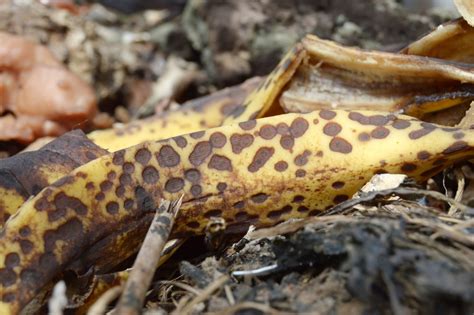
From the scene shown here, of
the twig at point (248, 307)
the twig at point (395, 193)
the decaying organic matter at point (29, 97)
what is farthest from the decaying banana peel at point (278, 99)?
the twig at point (248, 307)

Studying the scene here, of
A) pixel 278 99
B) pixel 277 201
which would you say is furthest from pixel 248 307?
pixel 278 99

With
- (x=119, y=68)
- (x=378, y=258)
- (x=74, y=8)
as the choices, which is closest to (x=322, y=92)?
(x=378, y=258)

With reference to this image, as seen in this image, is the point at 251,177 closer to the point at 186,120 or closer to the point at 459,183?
the point at 459,183

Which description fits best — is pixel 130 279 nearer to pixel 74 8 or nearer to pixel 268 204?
pixel 268 204

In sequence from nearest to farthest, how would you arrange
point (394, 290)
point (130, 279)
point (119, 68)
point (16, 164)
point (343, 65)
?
point (394, 290)
point (130, 279)
point (16, 164)
point (343, 65)
point (119, 68)

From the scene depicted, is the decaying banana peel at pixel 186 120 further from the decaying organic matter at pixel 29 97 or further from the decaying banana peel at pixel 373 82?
the decaying banana peel at pixel 373 82

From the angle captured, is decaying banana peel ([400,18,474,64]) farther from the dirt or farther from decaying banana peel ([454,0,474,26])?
the dirt

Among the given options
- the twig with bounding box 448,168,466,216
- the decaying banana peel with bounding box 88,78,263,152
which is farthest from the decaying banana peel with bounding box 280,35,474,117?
the decaying banana peel with bounding box 88,78,263,152

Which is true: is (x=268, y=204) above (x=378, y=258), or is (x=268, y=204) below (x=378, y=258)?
below
